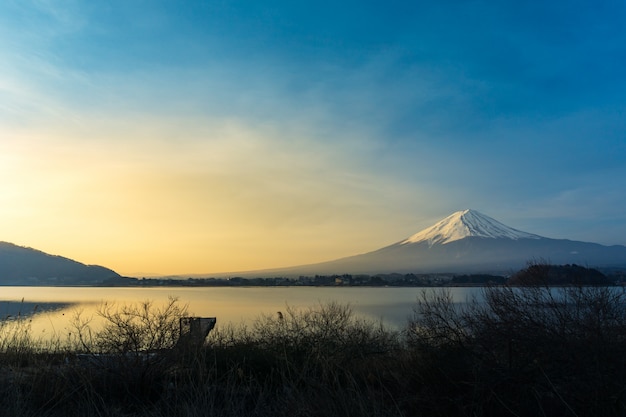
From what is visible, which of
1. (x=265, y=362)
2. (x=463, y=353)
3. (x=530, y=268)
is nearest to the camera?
(x=463, y=353)

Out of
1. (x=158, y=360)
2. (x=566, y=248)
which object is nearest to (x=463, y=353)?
(x=158, y=360)

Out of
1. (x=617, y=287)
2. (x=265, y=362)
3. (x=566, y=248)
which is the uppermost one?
(x=566, y=248)

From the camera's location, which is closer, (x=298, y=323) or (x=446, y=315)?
(x=446, y=315)

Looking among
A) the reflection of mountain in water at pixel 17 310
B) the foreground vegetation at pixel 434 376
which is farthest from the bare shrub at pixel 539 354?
the reflection of mountain in water at pixel 17 310

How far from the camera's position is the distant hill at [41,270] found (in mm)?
71500

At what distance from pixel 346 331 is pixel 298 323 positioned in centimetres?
130

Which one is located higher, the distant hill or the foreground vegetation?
the distant hill

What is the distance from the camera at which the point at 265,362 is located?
8703 millimetres

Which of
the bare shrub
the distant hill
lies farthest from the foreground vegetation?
the distant hill

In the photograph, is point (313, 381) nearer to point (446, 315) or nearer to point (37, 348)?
point (446, 315)

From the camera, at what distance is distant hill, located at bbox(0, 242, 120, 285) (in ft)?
235

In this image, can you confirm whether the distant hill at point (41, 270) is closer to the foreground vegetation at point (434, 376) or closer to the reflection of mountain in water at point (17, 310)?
the reflection of mountain in water at point (17, 310)

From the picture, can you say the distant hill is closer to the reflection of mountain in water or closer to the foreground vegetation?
the reflection of mountain in water

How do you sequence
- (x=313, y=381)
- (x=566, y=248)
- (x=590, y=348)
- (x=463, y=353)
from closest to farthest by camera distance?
(x=313, y=381) → (x=590, y=348) → (x=463, y=353) → (x=566, y=248)
